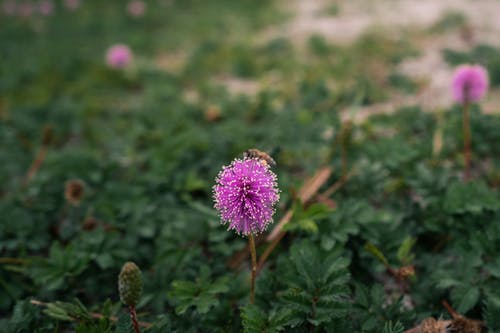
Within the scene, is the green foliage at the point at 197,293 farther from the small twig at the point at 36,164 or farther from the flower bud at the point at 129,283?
the small twig at the point at 36,164

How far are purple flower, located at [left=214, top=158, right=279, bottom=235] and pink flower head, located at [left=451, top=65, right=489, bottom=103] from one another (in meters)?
1.98

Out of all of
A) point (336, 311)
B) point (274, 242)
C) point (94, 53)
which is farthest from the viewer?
point (94, 53)

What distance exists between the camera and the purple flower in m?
1.87

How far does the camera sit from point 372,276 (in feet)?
7.89

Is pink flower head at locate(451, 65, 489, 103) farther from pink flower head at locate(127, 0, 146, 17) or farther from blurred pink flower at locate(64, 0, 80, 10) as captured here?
blurred pink flower at locate(64, 0, 80, 10)

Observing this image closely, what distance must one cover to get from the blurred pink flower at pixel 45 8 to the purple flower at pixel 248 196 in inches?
284

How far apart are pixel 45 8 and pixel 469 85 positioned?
7.28 m

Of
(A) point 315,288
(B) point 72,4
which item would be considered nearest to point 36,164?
(A) point 315,288

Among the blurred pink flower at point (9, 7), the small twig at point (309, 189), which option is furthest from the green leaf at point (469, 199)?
the blurred pink flower at point (9, 7)

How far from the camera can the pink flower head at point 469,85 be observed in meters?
3.04

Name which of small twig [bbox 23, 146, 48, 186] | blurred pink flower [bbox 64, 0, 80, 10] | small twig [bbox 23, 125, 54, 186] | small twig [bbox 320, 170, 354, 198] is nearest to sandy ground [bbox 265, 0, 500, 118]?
small twig [bbox 320, 170, 354, 198]

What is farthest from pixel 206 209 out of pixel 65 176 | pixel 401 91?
pixel 401 91

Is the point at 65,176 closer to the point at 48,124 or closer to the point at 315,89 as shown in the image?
the point at 48,124

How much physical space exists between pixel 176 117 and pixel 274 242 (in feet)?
6.30
